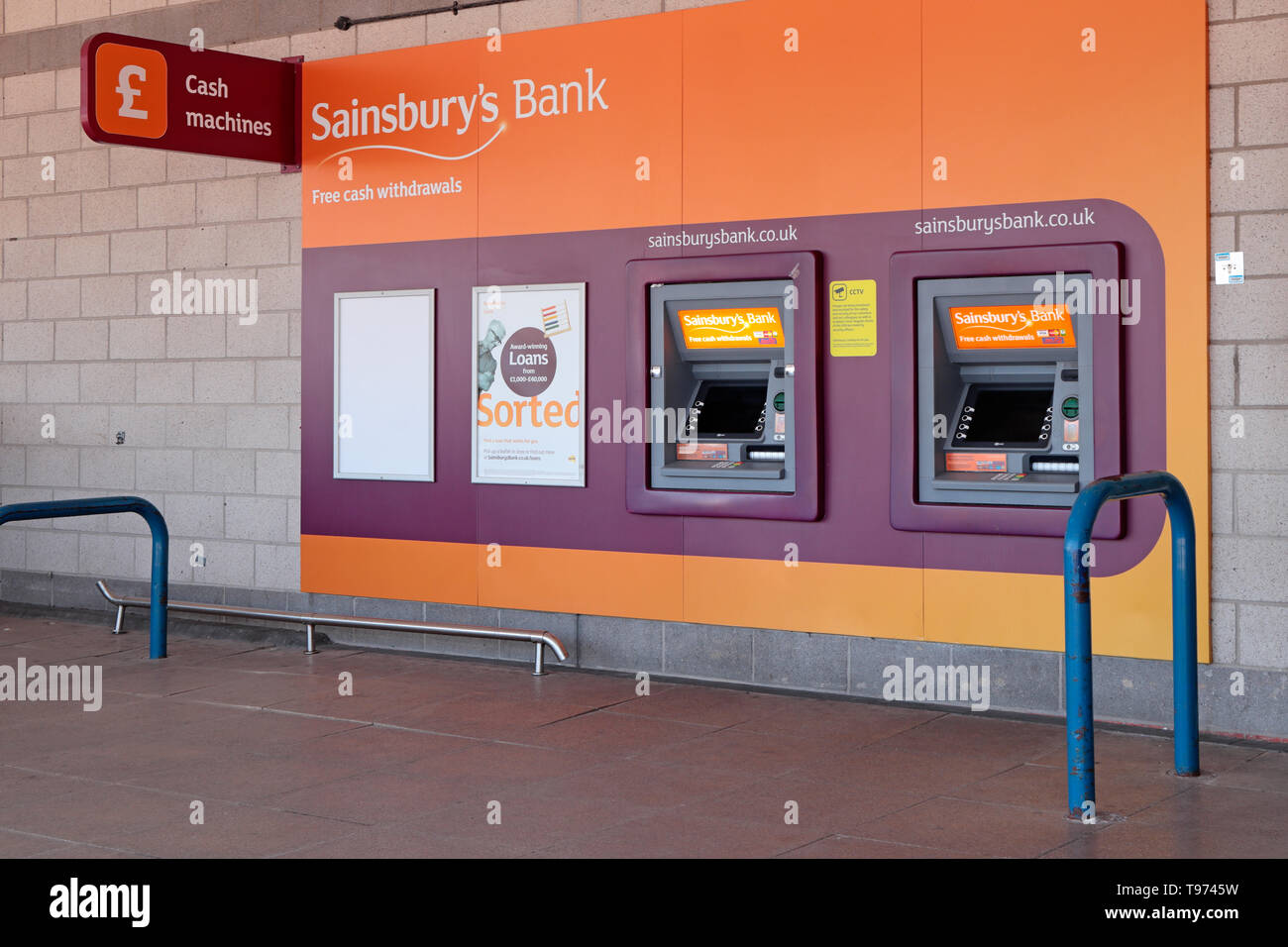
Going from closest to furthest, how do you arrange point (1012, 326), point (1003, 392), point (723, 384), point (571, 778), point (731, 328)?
1. point (571, 778)
2. point (1012, 326)
3. point (1003, 392)
4. point (731, 328)
5. point (723, 384)

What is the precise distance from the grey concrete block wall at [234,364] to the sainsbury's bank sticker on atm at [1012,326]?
0.53 metres

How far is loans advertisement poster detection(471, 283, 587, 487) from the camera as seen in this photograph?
637 cm

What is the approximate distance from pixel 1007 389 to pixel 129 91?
387 centimetres

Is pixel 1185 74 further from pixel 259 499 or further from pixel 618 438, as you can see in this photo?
pixel 259 499

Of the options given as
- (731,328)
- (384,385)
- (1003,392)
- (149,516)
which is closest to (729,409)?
(731,328)

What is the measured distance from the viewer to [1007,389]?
539 centimetres

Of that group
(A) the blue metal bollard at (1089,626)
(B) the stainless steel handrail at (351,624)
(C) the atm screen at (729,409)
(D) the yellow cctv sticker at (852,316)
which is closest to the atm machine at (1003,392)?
(D) the yellow cctv sticker at (852,316)

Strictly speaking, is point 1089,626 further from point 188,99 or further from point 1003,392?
point 188,99

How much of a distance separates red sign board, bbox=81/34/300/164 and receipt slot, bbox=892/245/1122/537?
127 inches

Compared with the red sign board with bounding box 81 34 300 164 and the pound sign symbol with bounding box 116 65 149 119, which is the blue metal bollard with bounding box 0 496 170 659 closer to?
the red sign board with bounding box 81 34 300 164
